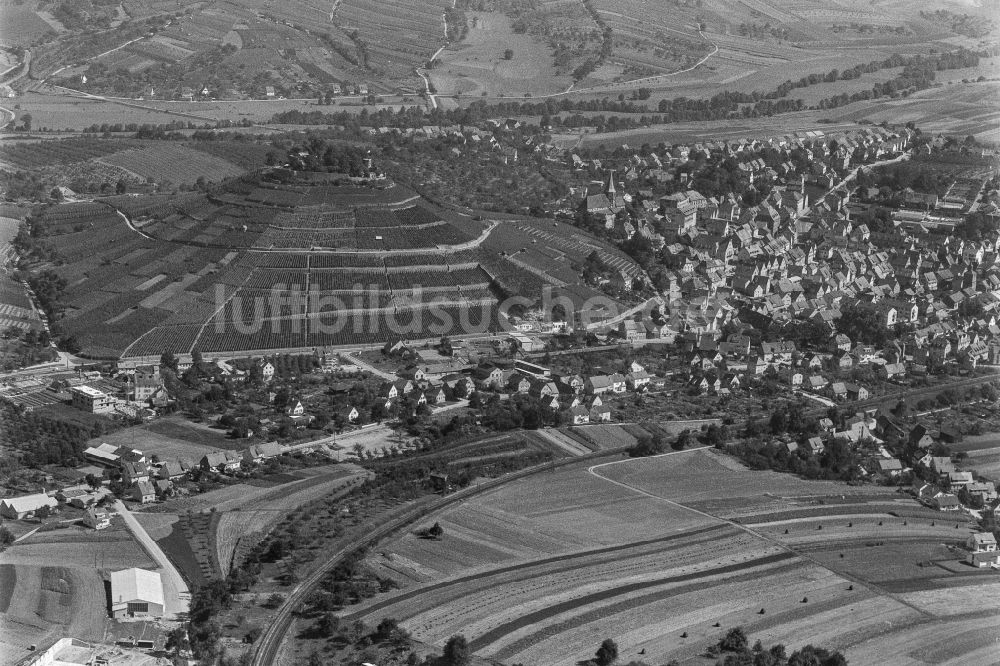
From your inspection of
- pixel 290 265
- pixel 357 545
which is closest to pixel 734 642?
pixel 357 545

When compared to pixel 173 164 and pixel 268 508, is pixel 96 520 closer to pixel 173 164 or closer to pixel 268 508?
pixel 268 508

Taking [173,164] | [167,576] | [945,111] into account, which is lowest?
[167,576]

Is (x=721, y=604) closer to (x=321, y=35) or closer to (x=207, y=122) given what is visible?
(x=207, y=122)

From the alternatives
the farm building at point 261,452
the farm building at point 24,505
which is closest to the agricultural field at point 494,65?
the farm building at point 261,452

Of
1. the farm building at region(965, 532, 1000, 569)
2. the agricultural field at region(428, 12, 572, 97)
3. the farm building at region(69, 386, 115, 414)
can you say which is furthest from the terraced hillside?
the agricultural field at region(428, 12, 572, 97)

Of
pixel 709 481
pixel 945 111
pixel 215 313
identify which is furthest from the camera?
pixel 945 111

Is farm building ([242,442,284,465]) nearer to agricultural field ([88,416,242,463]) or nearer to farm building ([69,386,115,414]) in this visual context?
agricultural field ([88,416,242,463])
